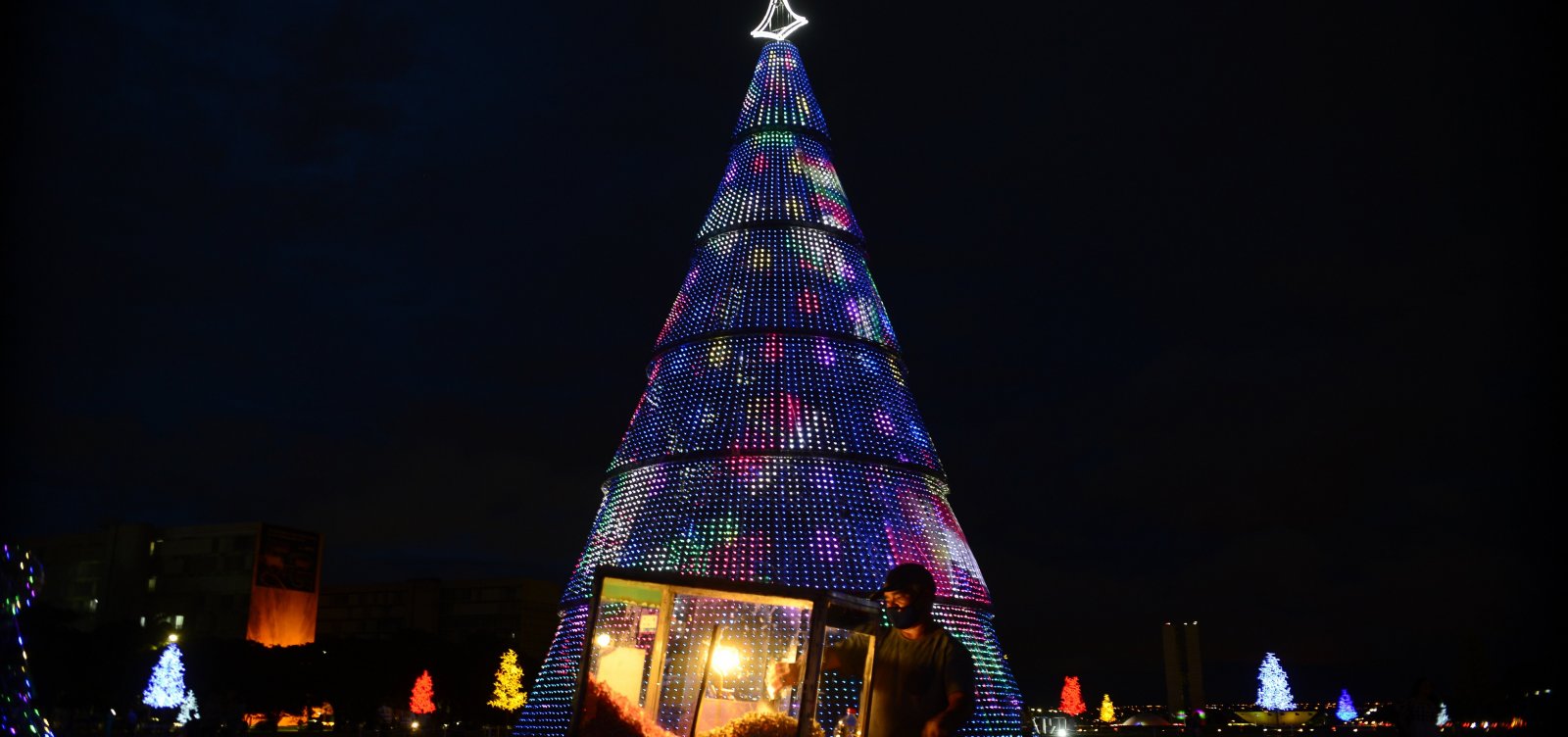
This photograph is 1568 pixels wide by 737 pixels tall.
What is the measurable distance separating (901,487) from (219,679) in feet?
170

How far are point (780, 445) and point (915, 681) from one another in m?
10.6

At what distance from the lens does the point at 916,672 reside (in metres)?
6.56

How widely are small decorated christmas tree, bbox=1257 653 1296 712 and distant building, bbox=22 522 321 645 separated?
2805 inches

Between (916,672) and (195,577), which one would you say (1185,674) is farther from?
(195,577)

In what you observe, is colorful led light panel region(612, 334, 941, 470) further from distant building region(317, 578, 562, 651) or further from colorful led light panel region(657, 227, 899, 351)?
distant building region(317, 578, 562, 651)

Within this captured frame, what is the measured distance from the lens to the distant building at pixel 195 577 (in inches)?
3521

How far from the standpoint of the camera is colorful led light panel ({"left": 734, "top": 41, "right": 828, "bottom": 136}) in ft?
69.2

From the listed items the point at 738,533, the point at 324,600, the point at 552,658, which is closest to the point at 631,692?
the point at 738,533

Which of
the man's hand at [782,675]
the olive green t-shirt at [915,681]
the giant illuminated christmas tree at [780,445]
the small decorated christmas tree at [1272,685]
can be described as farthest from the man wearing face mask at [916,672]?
the small decorated christmas tree at [1272,685]

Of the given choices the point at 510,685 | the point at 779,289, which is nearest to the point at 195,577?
the point at 510,685

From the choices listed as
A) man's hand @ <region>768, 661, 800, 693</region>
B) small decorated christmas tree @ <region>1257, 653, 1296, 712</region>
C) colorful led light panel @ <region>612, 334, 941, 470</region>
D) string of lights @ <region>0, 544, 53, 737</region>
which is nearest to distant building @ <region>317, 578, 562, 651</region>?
small decorated christmas tree @ <region>1257, 653, 1296, 712</region>

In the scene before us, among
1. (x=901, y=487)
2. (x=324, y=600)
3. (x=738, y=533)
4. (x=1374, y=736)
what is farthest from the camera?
(x=324, y=600)

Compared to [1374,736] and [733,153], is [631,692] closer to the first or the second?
[733,153]

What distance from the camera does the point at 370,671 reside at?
5975cm
